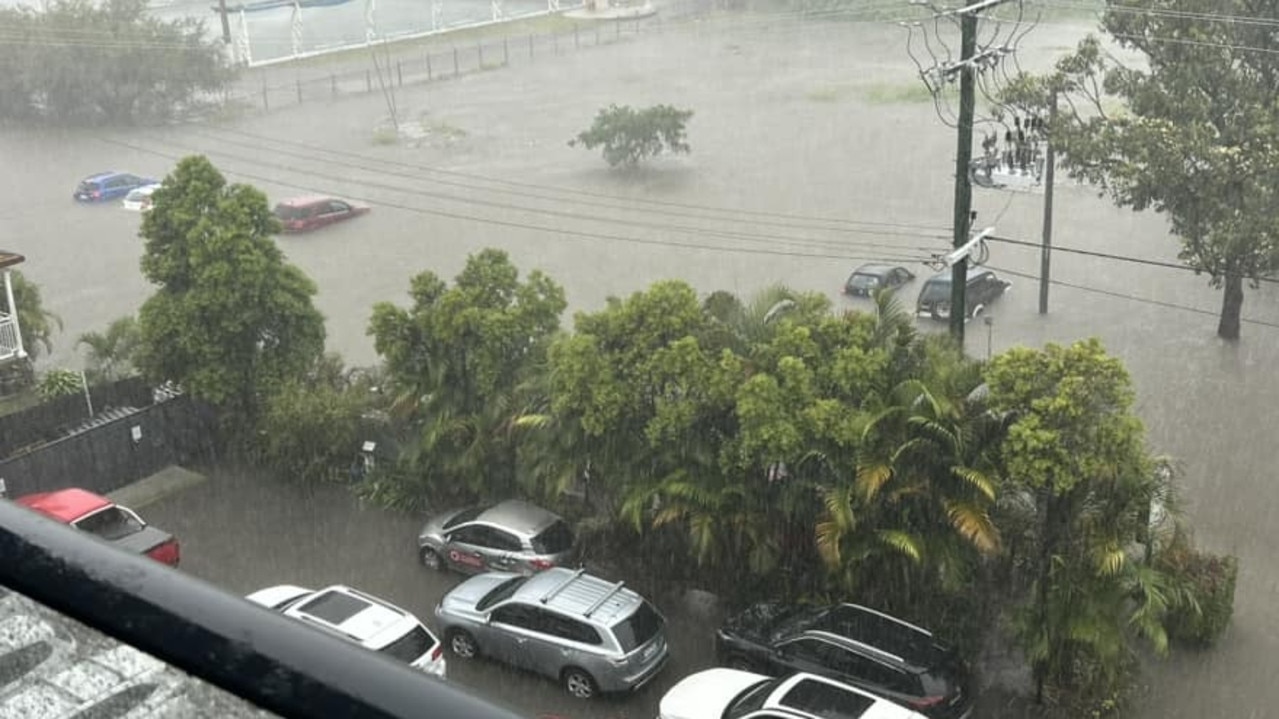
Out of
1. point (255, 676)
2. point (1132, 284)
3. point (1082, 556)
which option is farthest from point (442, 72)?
point (255, 676)

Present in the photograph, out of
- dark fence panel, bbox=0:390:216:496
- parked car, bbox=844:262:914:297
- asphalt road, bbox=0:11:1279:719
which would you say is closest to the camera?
asphalt road, bbox=0:11:1279:719

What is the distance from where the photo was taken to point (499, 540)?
9.44m

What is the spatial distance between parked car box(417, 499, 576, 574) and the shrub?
414 cm

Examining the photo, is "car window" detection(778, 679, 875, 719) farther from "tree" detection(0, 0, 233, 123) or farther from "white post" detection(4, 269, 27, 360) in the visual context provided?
"tree" detection(0, 0, 233, 123)

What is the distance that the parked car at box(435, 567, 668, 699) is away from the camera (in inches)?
310

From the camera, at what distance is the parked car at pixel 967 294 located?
15.9m

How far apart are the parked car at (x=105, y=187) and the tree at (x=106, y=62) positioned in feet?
19.7

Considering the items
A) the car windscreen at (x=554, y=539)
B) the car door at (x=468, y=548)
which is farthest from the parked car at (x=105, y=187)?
the car windscreen at (x=554, y=539)

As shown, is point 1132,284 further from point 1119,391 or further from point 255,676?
point 255,676

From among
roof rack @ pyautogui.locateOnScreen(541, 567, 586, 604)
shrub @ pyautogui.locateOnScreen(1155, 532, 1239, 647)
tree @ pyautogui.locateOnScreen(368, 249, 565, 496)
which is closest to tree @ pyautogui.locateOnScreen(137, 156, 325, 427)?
tree @ pyautogui.locateOnScreen(368, 249, 565, 496)

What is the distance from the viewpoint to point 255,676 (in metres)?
0.64

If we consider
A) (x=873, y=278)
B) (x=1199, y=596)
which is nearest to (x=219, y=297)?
(x=1199, y=596)

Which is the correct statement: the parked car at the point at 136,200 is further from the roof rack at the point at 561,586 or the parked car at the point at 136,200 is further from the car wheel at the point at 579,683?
the car wheel at the point at 579,683

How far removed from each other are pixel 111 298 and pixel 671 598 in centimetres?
1231
